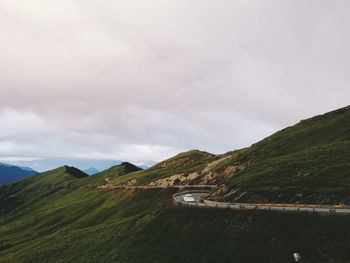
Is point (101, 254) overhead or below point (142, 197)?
below

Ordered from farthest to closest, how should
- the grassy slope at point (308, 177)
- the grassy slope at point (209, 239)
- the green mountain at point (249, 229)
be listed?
1. the grassy slope at point (308, 177)
2. the green mountain at point (249, 229)
3. the grassy slope at point (209, 239)

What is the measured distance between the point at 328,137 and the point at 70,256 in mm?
94723

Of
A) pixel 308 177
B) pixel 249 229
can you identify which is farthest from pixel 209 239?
pixel 308 177

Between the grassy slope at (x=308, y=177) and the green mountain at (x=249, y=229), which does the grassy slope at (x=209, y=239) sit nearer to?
the green mountain at (x=249, y=229)

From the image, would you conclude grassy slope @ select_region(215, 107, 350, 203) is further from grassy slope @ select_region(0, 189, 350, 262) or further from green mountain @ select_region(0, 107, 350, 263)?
grassy slope @ select_region(0, 189, 350, 262)

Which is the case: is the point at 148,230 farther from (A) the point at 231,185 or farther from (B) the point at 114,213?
(B) the point at 114,213

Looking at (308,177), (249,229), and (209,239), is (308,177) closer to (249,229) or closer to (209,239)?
(249,229)

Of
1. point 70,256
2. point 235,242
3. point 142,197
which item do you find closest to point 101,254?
point 70,256

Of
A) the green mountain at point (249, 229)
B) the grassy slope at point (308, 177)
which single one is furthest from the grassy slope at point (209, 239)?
the grassy slope at point (308, 177)

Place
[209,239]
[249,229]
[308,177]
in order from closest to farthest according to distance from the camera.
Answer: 1. [249,229]
2. [209,239]
3. [308,177]

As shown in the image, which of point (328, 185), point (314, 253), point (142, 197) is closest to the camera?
point (314, 253)

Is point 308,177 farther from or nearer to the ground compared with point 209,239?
farther from the ground

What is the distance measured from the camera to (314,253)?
85.9 feet

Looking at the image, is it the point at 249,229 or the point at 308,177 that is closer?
the point at 249,229
